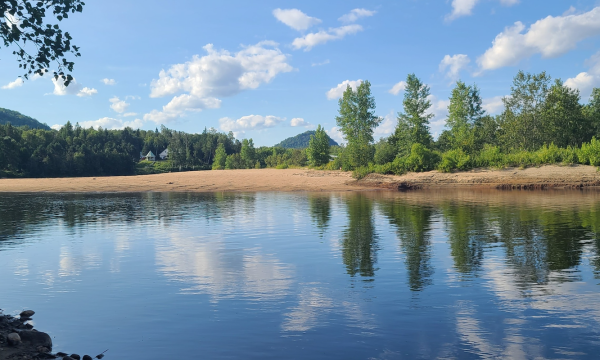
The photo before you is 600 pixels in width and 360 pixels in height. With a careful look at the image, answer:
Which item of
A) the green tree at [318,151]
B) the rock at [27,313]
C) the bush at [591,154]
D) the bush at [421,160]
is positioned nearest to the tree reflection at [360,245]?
the rock at [27,313]

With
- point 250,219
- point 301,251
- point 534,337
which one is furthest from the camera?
point 250,219

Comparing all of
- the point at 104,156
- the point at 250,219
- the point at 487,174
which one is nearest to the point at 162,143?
the point at 104,156

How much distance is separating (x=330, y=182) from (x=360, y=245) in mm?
44171

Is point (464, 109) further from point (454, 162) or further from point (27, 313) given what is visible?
point (27, 313)

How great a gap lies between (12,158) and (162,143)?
9236cm

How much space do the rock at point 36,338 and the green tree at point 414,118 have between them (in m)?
63.5

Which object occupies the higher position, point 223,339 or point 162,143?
point 162,143

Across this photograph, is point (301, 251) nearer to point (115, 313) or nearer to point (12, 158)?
point (115, 313)

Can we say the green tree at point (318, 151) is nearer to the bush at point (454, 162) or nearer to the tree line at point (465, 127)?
the tree line at point (465, 127)

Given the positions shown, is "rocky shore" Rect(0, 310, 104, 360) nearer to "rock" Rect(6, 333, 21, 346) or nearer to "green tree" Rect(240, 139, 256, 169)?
"rock" Rect(6, 333, 21, 346)

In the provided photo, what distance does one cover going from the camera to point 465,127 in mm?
72438

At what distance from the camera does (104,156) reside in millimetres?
134250

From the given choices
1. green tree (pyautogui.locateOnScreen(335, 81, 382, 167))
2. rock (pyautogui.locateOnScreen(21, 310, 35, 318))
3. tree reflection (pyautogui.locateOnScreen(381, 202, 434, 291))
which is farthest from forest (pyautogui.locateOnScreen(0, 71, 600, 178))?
rock (pyautogui.locateOnScreen(21, 310, 35, 318))

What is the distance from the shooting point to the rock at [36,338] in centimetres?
798
